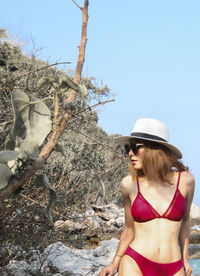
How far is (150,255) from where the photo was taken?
314cm

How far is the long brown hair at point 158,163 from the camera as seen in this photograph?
3.34m

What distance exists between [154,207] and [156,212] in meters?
0.05

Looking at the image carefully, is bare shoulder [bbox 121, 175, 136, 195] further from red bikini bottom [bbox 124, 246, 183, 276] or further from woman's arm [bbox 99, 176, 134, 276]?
red bikini bottom [bbox 124, 246, 183, 276]

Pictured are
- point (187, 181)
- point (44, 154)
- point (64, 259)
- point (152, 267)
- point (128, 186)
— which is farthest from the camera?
point (64, 259)

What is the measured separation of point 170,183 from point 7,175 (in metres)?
2.53

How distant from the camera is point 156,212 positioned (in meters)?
3.24

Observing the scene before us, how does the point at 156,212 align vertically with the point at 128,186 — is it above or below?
below

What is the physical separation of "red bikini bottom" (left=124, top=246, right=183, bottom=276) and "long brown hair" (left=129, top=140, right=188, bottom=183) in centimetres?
59

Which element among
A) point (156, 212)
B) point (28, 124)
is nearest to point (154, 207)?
point (156, 212)

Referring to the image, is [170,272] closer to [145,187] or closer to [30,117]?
[145,187]

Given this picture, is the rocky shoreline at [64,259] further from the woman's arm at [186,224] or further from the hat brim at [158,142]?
the woman's arm at [186,224]

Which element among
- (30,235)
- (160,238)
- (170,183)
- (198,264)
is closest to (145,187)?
(170,183)

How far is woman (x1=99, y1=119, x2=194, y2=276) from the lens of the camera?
3.14m

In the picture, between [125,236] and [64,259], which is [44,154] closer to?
[125,236]
